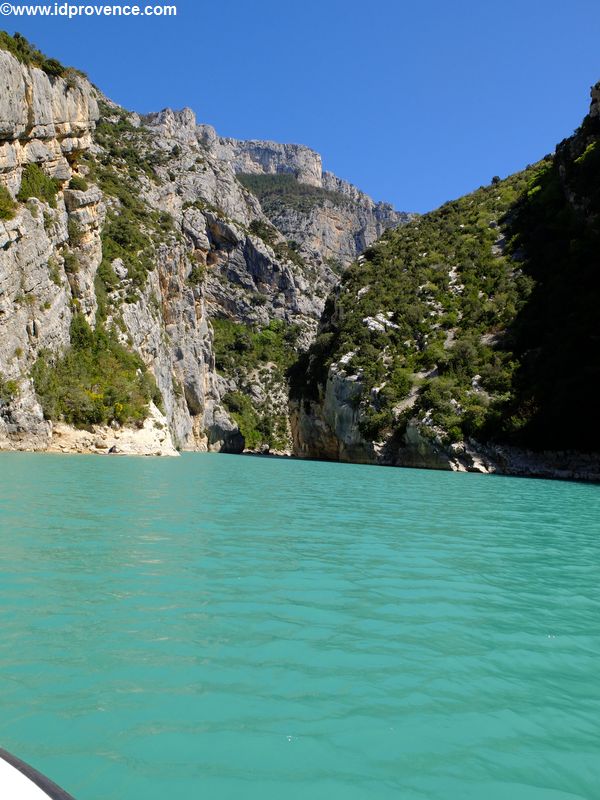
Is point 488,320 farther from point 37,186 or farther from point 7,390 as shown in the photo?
point 37,186

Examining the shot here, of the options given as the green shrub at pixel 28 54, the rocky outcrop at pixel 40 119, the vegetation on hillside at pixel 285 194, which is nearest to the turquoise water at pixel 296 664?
the rocky outcrop at pixel 40 119

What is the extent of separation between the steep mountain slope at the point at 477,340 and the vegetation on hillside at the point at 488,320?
114mm

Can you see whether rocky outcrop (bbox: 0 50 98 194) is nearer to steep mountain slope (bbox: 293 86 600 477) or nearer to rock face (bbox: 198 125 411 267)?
steep mountain slope (bbox: 293 86 600 477)

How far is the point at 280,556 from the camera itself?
9.23 m

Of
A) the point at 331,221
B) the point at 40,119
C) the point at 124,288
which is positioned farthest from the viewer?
the point at 331,221

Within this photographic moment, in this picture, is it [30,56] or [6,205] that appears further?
[30,56]

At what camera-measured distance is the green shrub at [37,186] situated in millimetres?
44469

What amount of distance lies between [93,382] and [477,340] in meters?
29.2

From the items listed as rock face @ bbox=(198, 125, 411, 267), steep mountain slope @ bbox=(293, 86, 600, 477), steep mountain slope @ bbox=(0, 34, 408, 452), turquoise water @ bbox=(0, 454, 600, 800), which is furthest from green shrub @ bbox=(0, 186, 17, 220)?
rock face @ bbox=(198, 125, 411, 267)

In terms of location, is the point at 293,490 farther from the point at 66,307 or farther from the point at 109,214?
Result: the point at 109,214

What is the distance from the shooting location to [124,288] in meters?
59.3

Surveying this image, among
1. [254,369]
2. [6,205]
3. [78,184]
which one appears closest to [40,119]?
[78,184]

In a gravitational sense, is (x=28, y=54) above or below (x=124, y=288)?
above

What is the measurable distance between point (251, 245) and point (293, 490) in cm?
9048
